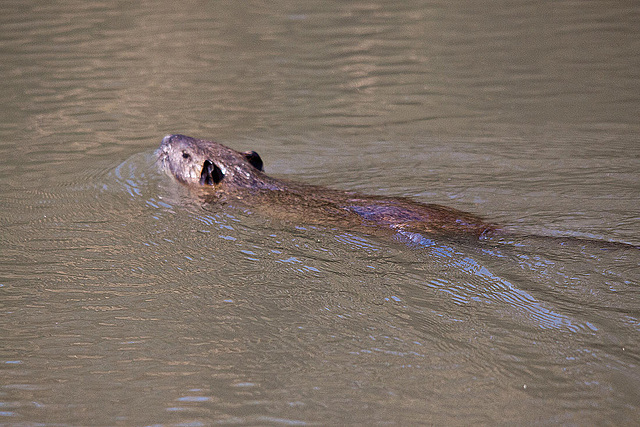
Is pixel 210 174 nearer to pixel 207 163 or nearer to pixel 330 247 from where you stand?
pixel 207 163

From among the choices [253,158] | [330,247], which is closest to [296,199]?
[330,247]

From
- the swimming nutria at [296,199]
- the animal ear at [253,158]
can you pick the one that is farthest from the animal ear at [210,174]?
the animal ear at [253,158]

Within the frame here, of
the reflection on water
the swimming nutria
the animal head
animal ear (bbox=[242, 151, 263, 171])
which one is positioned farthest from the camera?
animal ear (bbox=[242, 151, 263, 171])

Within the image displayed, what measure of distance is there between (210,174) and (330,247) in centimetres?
162

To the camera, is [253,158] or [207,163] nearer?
[207,163]

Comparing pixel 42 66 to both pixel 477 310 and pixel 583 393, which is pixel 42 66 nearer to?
pixel 477 310

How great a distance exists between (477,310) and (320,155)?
3.22m

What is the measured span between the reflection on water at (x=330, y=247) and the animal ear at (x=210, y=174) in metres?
0.30

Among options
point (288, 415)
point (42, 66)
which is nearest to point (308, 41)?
point (42, 66)

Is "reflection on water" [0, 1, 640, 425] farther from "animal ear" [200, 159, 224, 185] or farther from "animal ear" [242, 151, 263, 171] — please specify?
"animal ear" [242, 151, 263, 171]

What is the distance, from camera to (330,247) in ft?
14.0

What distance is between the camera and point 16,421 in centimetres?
286

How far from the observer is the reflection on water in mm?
2936

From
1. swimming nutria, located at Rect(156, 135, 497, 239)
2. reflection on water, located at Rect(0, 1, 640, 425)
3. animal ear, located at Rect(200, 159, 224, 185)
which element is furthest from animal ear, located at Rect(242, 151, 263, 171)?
reflection on water, located at Rect(0, 1, 640, 425)
